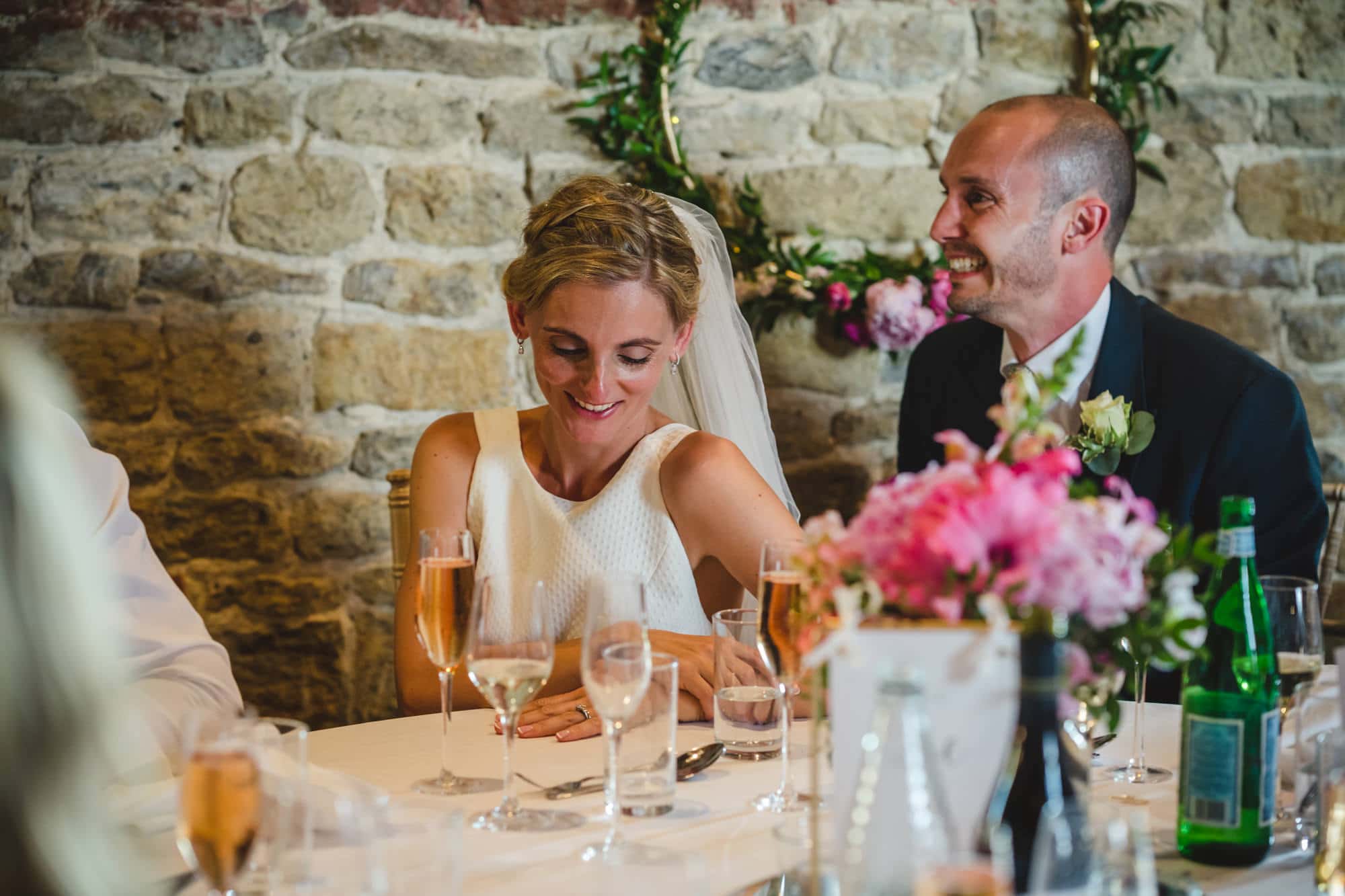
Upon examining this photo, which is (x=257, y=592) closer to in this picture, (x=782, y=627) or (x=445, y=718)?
(x=445, y=718)

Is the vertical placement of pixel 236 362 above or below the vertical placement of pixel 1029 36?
below

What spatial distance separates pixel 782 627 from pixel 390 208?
6.57 feet

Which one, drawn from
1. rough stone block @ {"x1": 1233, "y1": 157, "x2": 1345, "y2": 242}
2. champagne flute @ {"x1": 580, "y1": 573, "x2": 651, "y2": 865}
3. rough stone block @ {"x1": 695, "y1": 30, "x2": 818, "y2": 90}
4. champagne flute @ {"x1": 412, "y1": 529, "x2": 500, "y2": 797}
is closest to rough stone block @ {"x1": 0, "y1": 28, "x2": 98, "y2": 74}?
rough stone block @ {"x1": 695, "y1": 30, "x2": 818, "y2": 90}

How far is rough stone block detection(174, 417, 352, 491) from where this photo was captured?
9.44 feet

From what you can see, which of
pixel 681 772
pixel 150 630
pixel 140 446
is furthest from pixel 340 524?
pixel 681 772

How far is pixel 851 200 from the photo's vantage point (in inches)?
127

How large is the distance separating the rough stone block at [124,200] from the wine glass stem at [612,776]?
206 cm

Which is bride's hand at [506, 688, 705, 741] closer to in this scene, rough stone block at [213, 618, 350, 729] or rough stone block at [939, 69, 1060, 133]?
rough stone block at [213, 618, 350, 729]

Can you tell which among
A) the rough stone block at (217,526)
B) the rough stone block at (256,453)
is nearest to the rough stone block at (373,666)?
the rough stone block at (217,526)

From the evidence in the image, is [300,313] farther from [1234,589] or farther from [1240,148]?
[1240,148]

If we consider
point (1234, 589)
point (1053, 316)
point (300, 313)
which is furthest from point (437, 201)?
point (1234, 589)

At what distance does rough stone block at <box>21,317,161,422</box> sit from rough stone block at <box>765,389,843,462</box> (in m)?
1.53

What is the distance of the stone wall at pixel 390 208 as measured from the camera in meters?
2.82

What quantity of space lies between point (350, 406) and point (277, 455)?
21cm
